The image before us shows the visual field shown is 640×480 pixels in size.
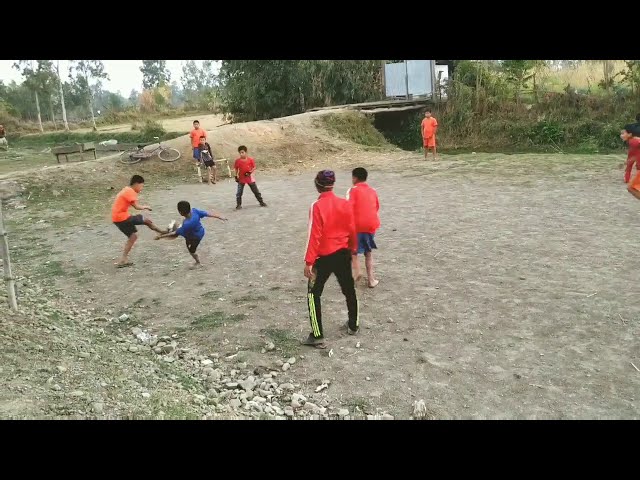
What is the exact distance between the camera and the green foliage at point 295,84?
24234 millimetres

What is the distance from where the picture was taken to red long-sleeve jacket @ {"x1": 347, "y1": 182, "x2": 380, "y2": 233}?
20.5ft

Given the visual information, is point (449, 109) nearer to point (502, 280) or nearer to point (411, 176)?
point (411, 176)

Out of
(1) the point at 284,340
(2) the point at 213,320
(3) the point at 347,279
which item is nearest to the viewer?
(3) the point at 347,279

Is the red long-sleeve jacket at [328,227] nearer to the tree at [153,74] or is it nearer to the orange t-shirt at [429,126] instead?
the orange t-shirt at [429,126]

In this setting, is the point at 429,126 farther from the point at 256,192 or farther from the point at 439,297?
the point at 439,297

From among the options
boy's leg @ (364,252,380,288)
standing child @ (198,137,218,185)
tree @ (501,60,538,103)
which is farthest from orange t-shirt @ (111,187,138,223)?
tree @ (501,60,538,103)

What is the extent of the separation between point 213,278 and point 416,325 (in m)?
3.15

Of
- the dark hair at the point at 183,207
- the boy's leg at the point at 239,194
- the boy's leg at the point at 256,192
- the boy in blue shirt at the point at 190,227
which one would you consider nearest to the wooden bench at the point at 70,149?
the boy's leg at the point at 239,194

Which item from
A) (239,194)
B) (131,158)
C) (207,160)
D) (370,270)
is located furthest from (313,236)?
(131,158)

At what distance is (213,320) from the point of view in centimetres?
589

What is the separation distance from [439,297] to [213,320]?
2.68m

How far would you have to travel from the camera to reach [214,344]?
5328 mm

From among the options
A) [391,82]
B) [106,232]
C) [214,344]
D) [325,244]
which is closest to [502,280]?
[325,244]

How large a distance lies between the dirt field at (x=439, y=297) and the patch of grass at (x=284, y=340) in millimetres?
19
